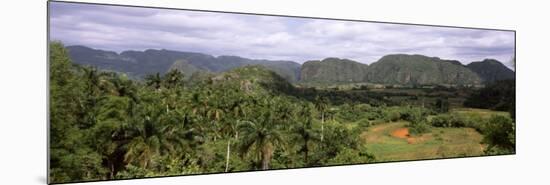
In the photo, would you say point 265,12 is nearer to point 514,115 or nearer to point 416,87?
point 416,87

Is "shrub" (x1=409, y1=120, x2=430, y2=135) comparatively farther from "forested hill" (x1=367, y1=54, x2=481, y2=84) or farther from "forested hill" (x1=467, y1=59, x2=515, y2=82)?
"forested hill" (x1=467, y1=59, x2=515, y2=82)

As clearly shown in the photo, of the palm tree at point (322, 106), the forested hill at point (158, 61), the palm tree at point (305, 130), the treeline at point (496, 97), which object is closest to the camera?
the forested hill at point (158, 61)

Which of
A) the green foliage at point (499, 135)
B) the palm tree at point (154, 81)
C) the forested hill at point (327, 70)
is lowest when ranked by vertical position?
the green foliage at point (499, 135)

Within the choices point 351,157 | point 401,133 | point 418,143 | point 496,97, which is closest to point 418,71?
point 401,133

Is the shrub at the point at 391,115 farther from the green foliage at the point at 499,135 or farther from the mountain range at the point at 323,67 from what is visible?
the green foliage at the point at 499,135

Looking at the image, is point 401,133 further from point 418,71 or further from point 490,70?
point 490,70

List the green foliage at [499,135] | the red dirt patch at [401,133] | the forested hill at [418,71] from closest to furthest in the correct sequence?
the forested hill at [418,71] < the red dirt patch at [401,133] < the green foliage at [499,135]

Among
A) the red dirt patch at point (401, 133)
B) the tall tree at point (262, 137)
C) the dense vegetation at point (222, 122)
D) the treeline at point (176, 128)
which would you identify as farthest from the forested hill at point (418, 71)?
the tall tree at point (262, 137)
